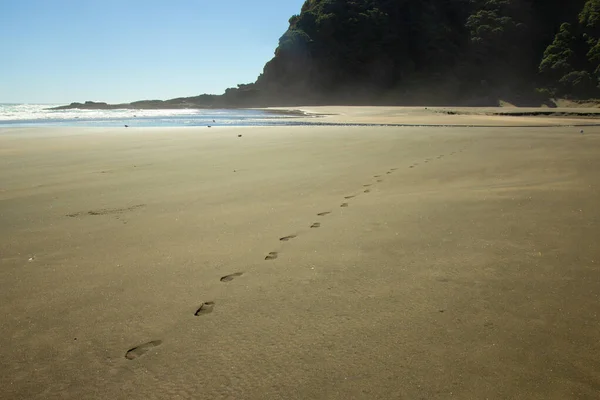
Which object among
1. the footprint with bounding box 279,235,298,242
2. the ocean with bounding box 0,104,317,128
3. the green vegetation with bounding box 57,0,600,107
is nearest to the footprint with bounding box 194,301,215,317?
the footprint with bounding box 279,235,298,242

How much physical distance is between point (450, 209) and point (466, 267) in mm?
1291

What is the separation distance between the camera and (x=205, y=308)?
6.43 feet

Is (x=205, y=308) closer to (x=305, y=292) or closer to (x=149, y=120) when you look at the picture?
(x=305, y=292)

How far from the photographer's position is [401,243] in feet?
8.96

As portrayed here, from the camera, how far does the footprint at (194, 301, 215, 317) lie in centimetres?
191

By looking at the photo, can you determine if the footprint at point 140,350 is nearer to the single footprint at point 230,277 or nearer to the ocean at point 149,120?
the single footprint at point 230,277

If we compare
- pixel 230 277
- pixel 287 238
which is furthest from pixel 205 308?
pixel 287 238

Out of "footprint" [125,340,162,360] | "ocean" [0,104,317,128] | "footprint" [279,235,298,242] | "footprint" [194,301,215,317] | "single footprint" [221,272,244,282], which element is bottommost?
"footprint" [125,340,162,360]

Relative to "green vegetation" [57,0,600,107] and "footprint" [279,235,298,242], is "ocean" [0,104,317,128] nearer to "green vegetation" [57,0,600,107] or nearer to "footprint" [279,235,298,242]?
"footprint" [279,235,298,242]

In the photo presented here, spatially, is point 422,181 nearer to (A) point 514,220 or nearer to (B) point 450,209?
(B) point 450,209

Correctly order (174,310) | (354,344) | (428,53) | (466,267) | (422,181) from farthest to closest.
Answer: (428,53)
(422,181)
(466,267)
(174,310)
(354,344)

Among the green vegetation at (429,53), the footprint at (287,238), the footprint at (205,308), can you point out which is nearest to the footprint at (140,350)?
the footprint at (205,308)

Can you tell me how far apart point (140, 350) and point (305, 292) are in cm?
79

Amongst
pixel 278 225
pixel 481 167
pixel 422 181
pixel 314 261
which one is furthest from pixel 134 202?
pixel 481 167
